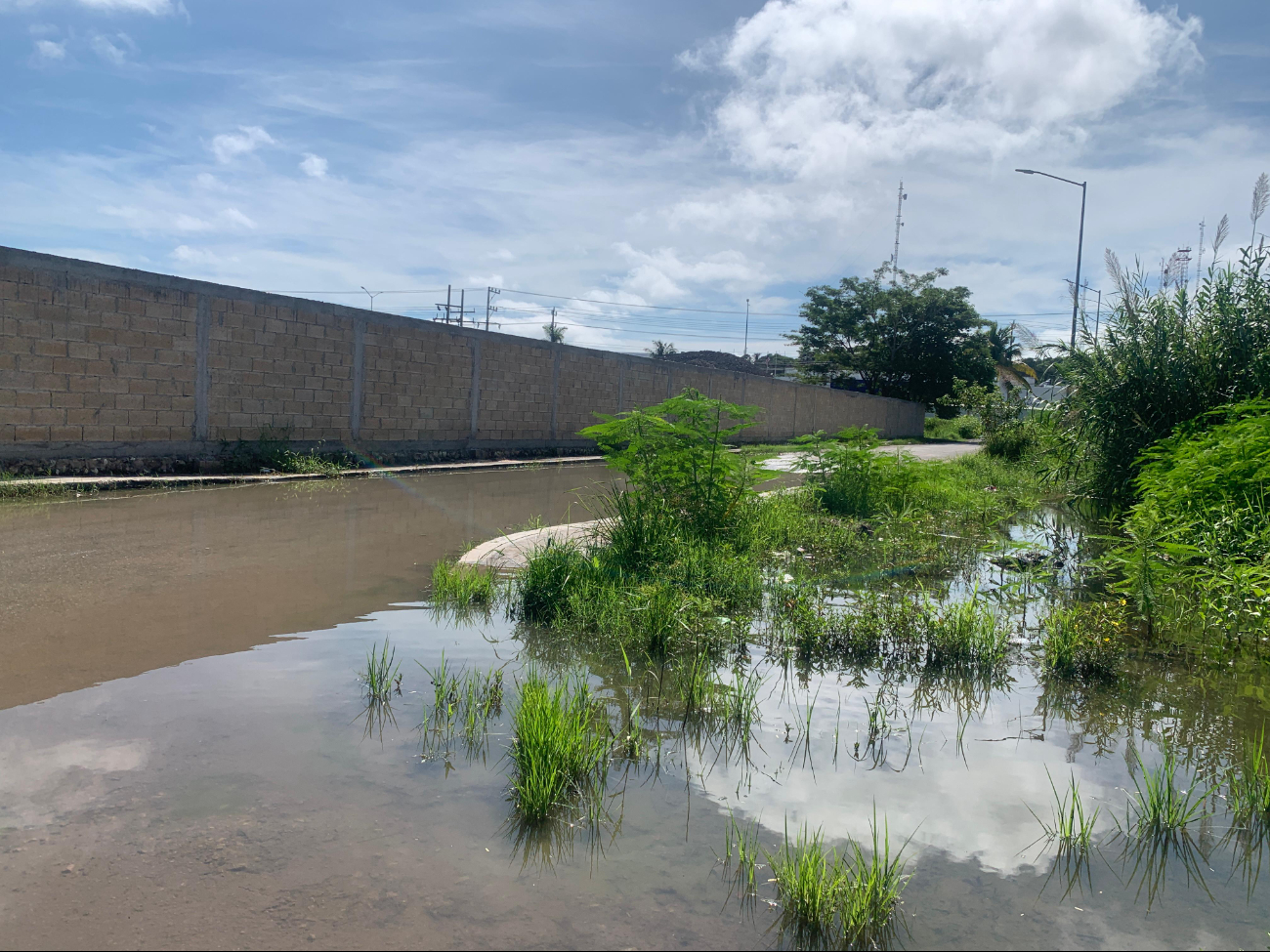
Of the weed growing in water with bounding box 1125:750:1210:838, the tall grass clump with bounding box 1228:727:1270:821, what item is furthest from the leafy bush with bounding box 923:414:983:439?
the weed growing in water with bounding box 1125:750:1210:838

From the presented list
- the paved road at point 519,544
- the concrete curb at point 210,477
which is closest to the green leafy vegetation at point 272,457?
the concrete curb at point 210,477

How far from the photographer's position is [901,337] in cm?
5266

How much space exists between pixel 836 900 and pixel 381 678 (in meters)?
2.49

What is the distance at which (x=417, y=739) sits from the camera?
12.4 ft

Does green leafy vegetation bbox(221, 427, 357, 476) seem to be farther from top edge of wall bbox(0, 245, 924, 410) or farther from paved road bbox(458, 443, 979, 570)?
paved road bbox(458, 443, 979, 570)

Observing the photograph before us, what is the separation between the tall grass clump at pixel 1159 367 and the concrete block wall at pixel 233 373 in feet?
39.9

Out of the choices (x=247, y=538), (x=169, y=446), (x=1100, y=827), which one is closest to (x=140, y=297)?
(x=169, y=446)

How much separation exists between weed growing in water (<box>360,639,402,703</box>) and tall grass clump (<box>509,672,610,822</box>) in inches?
34.4

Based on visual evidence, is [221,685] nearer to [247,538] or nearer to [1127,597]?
[247,538]

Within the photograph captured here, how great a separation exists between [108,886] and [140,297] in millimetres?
12760

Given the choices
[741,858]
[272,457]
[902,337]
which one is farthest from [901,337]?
[741,858]

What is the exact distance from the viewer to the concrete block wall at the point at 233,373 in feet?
40.3

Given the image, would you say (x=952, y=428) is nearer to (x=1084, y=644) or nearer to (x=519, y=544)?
(x=519, y=544)

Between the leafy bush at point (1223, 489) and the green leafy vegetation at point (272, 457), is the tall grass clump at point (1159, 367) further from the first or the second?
the green leafy vegetation at point (272, 457)
